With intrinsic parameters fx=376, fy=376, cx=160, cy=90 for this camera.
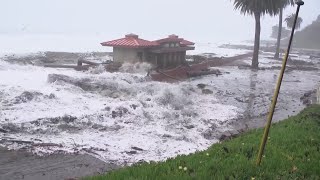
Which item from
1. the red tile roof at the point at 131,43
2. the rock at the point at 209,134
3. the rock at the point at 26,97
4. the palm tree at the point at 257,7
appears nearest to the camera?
the rock at the point at 209,134

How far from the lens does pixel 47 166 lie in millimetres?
10188

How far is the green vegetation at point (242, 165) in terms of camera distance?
689 centimetres

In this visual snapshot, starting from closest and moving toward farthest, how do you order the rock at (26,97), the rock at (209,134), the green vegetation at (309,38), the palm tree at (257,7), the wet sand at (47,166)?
the wet sand at (47,166)
the rock at (209,134)
the rock at (26,97)
the palm tree at (257,7)
the green vegetation at (309,38)

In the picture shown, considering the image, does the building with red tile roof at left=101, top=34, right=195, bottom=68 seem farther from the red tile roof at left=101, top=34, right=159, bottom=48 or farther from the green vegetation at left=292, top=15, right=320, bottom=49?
the green vegetation at left=292, top=15, right=320, bottom=49

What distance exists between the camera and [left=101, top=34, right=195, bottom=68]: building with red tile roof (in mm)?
30070

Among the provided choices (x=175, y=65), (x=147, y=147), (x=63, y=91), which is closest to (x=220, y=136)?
(x=147, y=147)

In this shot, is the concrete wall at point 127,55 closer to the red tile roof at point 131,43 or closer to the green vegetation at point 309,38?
the red tile roof at point 131,43

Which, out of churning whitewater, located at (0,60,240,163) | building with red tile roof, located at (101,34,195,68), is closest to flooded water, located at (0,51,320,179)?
churning whitewater, located at (0,60,240,163)

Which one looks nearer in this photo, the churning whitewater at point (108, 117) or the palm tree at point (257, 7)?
the churning whitewater at point (108, 117)

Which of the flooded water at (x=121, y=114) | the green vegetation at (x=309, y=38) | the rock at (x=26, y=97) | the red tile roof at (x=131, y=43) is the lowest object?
the flooded water at (x=121, y=114)

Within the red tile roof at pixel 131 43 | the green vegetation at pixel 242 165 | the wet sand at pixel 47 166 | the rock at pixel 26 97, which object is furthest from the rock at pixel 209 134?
the red tile roof at pixel 131 43

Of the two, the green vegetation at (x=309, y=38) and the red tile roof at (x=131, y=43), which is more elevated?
the green vegetation at (x=309, y=38)

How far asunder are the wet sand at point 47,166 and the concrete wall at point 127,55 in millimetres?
19647

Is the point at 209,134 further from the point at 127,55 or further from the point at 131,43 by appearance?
the point at 127,55
